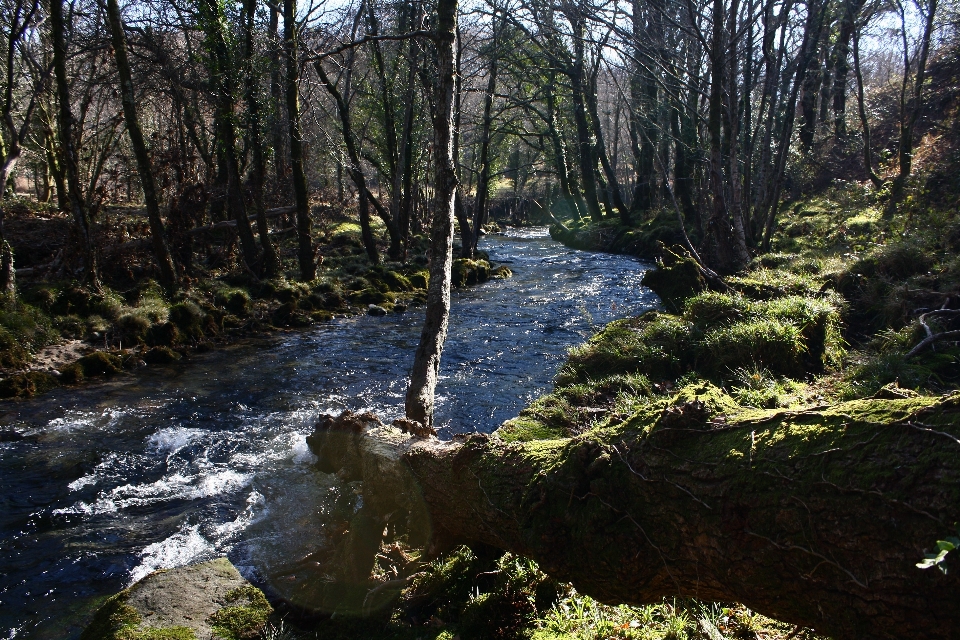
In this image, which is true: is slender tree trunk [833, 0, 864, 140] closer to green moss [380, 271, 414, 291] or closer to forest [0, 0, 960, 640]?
forest [0, 0, 960, 640]

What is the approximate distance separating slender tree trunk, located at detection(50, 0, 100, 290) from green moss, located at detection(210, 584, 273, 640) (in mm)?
9318

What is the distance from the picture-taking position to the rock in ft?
10.8

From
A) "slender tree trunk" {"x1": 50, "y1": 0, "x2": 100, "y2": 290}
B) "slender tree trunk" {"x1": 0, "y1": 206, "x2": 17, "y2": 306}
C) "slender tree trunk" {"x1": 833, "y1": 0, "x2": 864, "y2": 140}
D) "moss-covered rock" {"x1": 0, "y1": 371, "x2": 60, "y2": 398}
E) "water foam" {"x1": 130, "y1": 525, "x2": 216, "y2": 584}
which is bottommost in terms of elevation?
"water foam" {"x1": 130, "y1": 525, "x2": 216, "y2": 584}

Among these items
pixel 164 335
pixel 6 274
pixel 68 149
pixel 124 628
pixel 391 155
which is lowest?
pixel 124 628

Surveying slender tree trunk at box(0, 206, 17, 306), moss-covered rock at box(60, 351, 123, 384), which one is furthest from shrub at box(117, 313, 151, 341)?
slender tree trunk at box(0, 206, 17, 306)

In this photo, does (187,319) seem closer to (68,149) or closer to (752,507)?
(68,149)

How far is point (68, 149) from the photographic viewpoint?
10383 millimetres

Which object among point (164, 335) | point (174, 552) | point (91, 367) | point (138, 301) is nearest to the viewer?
point (174, 552)

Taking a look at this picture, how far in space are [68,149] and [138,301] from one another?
2.89m

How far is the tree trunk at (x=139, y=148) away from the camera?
35.1 feet

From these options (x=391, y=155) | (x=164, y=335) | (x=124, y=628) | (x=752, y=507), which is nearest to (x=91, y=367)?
(x=164, y=335)

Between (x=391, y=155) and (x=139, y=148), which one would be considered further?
(x=391, y=155)

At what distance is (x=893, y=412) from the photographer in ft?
6.90

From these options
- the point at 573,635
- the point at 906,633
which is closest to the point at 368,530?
the point at 573,635
